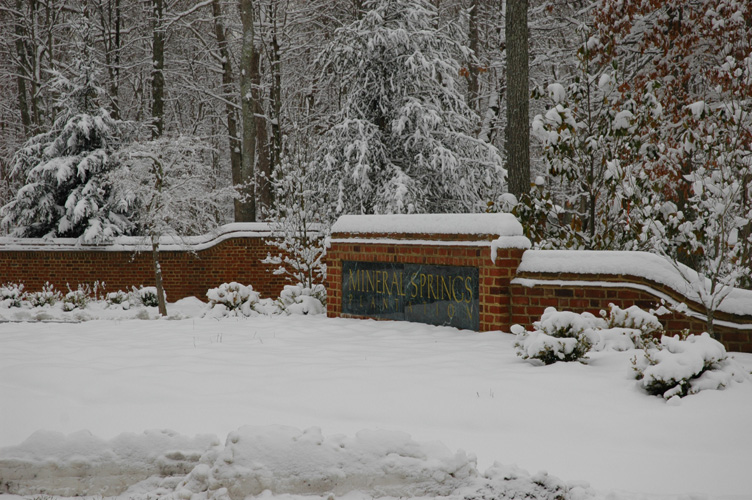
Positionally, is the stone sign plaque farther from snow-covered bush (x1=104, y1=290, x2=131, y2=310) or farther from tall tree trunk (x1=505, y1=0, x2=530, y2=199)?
snow-covered bush (x1=104, y1=290, x2=131, y2=310)

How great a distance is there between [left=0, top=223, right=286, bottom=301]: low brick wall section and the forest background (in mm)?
574

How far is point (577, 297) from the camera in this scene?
607cm

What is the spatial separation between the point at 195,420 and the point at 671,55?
8753 mm

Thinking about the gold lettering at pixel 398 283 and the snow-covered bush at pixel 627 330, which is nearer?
the snow-covered bush at pixel 627 330

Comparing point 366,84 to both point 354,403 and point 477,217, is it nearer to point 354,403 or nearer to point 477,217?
point 477,217

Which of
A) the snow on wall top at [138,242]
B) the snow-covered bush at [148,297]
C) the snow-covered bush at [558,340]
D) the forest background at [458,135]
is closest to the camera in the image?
the snow-covered bush at [558,340]

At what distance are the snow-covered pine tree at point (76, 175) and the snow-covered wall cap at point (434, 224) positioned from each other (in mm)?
9171

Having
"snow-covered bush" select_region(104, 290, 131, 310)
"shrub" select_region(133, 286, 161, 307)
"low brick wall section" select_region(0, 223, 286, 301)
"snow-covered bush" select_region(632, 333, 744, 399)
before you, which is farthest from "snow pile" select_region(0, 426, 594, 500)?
"low brick wall section" select_region(0, 223, 286, 301)

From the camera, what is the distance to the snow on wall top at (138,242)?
14688mm

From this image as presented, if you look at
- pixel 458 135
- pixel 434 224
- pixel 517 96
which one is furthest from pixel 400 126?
pixel 434 224

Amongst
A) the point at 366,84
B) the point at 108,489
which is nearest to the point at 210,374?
the point at 108,489

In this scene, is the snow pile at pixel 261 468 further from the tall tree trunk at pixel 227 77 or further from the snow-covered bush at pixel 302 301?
the tall tree trunk at pixel 227 77

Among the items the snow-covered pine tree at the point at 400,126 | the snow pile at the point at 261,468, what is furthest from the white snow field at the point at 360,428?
the snow-covered pine tree at the point at 400,126

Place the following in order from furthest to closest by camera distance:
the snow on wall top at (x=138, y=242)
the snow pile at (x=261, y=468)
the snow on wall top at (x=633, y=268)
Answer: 1. the snow on wall top at (x=138, y=242)
2. the snow on wall top at (x=633, y=268)
3. the snow pile at (x=261, y=468)
